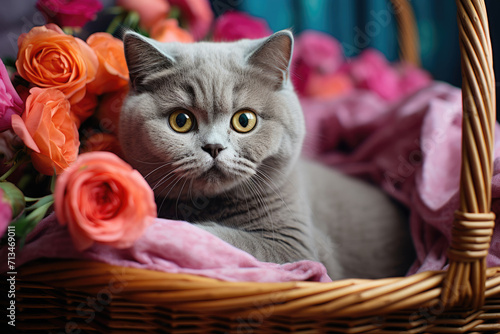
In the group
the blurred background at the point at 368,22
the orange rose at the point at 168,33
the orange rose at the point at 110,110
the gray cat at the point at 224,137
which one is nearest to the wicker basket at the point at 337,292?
the gray cat at the point at 224,137

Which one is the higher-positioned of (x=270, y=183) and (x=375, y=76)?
(x=375, y=76)

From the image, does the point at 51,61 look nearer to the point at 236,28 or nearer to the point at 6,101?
the point at 6,101

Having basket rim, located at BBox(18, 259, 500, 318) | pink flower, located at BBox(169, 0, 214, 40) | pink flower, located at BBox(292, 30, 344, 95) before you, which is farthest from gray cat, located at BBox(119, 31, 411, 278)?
pink flower, located at BBox(292, 30, 344, 95)

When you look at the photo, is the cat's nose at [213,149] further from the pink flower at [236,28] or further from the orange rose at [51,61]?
the pink flower at [236,28]

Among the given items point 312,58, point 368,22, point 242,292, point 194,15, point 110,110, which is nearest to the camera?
point 242,292

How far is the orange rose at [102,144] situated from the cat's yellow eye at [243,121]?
1.08ft

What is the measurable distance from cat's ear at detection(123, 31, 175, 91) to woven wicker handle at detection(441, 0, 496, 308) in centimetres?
64

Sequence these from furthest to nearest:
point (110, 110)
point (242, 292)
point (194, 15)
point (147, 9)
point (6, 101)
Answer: point (194, 15) → point (147, 9) → point (110, 110) → point (6, 101) → point (242, 292)

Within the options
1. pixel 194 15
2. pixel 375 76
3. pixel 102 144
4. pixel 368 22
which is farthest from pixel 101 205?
pixel 368 22

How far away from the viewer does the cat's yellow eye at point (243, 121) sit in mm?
934

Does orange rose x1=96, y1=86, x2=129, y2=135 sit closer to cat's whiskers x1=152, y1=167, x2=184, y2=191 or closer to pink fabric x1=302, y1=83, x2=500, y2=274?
cat's whiskers x1=152, y1=167, x2=184, y2=191

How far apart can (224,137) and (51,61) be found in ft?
1.46

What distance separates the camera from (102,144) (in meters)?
1.03

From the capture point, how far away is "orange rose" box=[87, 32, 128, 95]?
1.02 meters
